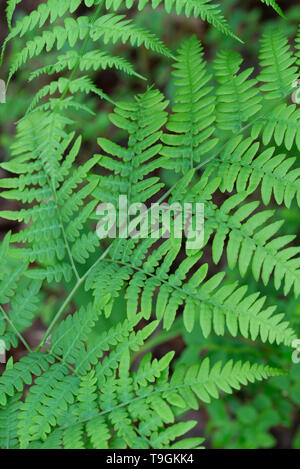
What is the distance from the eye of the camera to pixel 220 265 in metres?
2.71

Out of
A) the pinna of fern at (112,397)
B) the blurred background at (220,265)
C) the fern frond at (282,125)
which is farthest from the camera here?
the blurred background at (220,265)

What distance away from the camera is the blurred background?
2039 millimetres

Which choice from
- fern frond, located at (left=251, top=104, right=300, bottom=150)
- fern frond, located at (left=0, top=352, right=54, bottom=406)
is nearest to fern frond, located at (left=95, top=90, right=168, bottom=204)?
fern frond, located at (left=251, top=104, right=300, bottom=150)

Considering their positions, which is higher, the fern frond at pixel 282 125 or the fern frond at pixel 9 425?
the fern frond at pixel 282 125

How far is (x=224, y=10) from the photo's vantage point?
127 inches

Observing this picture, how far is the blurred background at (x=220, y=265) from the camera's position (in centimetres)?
204

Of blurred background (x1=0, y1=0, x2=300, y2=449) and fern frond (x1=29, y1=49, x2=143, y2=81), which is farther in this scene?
blurred background (x1=0, y1=0, x2=300, y2=449)

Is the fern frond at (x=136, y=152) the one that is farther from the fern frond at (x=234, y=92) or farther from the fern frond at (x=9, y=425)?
the fern frond at (x=9, y=425)

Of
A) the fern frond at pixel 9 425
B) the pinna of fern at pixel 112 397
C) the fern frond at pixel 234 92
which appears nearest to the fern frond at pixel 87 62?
the fern frond at pixel 234 92

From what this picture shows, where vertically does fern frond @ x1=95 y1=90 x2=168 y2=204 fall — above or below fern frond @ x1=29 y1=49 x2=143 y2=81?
below

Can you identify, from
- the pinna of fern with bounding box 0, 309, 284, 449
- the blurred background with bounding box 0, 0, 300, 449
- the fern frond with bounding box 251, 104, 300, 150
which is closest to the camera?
the pinna of fern with bounding box 0, 309, 284, 449

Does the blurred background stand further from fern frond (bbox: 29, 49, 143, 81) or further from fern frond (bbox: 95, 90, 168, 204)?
fern frond (bbox: 29, 49, 143, 81)
